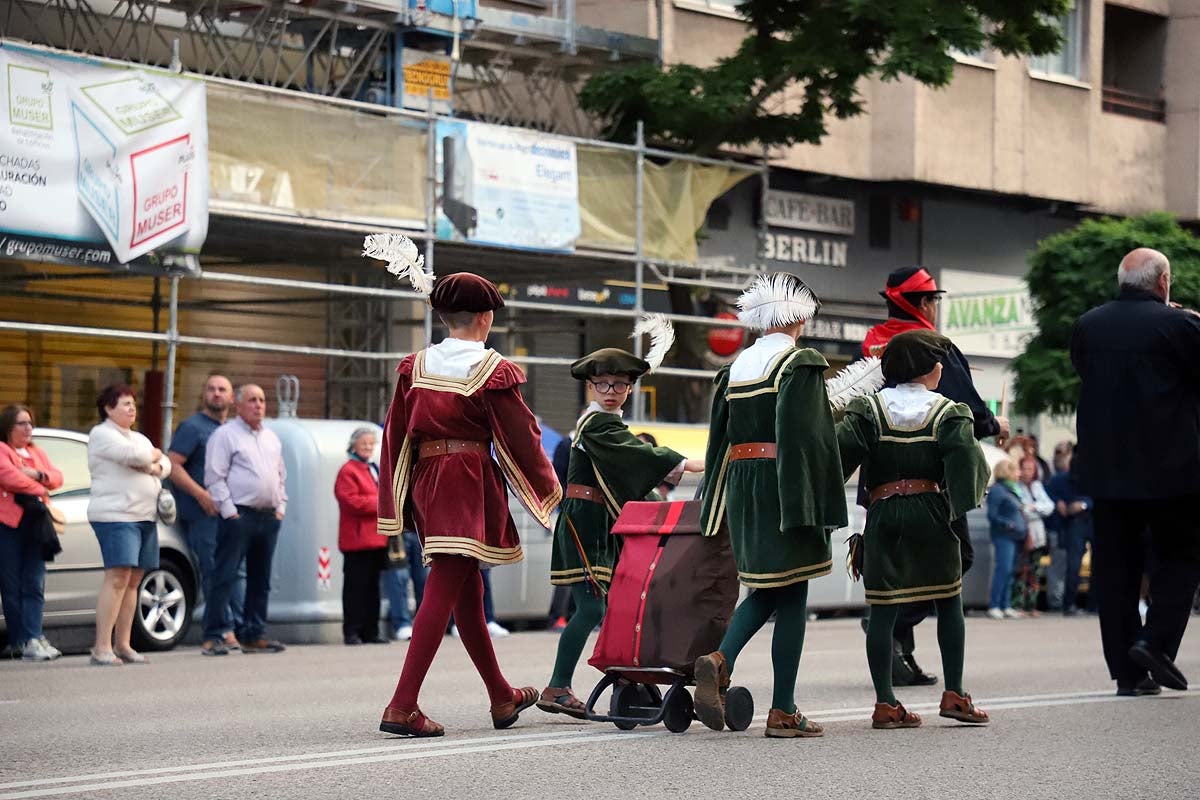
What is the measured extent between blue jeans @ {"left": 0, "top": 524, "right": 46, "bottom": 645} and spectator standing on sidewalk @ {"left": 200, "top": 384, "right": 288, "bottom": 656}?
1.22m

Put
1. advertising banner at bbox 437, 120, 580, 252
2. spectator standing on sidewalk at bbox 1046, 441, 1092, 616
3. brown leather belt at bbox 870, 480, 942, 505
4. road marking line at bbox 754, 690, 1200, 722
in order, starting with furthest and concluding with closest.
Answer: spectator standing on sidewalk at bbox 1046, 441, 1092, 616, advertising banner at bbox 437, 120, 580, 252, road marking line at bbox 754, 690, 1200, 722, brown leather belt at bbox 870, 480, 942, 505

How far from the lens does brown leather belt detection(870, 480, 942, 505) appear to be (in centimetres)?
968

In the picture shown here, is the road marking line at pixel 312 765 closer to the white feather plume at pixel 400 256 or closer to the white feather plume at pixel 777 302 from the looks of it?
the white feather plume at pixel 777 302

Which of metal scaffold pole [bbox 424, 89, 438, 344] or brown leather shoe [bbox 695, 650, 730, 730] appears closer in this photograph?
brown leather shoe [bbox 695, 650, 730, 730]

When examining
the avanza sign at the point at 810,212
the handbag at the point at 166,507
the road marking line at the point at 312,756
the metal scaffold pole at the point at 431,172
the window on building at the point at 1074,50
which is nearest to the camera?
the road marking line at the point at 312,756

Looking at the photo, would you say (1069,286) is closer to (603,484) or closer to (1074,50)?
(1074,50)

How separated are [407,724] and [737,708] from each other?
132 cm

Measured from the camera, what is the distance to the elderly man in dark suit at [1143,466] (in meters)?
10.8

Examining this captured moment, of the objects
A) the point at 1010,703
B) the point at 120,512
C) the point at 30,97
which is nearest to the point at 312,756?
the point at 1010,703

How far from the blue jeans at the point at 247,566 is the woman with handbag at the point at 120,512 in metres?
0.75

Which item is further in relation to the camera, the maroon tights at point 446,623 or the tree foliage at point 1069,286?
the tree foliage at point 1069,286

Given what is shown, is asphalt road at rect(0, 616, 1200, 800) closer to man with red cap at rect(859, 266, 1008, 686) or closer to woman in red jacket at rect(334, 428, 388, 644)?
man with red cap at rect(859, 266, 1008, 686)

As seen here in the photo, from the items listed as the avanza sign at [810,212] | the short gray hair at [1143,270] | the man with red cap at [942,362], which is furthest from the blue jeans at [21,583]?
the avanza sign at [810,212]

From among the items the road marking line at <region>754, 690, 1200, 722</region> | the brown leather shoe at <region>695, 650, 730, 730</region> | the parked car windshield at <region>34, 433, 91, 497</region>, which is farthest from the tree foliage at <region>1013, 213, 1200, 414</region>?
the brown leather shoe at <region>695, 650, 730, 730</region>
